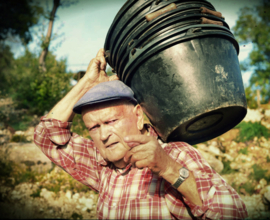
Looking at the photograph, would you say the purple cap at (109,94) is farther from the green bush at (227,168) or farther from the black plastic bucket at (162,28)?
the green bush at (227,168)

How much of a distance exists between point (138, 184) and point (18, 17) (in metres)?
14.3

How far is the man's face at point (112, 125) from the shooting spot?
166 cm

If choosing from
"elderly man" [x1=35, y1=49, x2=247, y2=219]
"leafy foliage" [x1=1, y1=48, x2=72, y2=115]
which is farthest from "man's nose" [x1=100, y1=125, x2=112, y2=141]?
"leafy foliage" [x1=1, y1=48, x2=72, y2=115]

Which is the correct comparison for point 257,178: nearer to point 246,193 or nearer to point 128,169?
point 246,193

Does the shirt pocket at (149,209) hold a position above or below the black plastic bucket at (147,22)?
below

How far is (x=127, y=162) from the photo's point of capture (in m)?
1.47

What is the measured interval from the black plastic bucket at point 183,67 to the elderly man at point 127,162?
273mm

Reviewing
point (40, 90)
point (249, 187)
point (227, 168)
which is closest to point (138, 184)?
point (249, 187)

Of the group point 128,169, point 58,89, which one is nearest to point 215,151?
A: point 128,169

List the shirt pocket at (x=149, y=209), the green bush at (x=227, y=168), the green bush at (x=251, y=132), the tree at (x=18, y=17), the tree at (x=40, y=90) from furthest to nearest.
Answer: the tree at (x=18, y=17) < the tree at (x=40, y=90) < the green bush at (x=251, y=132) < the green bush at (x=227, y=168) < the shirt pocket at (x=149, y=209)

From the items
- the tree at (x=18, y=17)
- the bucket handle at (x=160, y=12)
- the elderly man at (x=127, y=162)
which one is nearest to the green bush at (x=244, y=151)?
the elderly man at (x=127, y=162)

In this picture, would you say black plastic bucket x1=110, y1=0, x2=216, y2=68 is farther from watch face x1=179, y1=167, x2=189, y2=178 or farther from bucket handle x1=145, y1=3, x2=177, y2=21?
watch face x1=179, y1=167, x2=189, y2=178

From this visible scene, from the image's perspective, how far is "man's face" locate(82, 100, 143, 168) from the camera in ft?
5.43

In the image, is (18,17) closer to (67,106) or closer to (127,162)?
(67,106)
